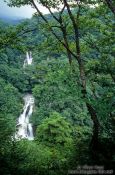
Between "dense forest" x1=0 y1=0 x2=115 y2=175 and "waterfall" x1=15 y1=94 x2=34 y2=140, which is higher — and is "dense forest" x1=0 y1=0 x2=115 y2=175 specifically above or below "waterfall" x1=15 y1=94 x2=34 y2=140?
below

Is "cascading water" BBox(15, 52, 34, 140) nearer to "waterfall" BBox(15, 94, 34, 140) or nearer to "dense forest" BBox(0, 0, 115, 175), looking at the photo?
"waterfall" BBox(15, 94, 34, 140)

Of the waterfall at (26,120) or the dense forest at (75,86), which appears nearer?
the dense forest at (75,86)

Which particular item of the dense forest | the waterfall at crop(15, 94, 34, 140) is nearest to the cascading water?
the waterfall at crop(15, 94, 34, 140)

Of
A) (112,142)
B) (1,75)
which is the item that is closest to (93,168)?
(112,142)

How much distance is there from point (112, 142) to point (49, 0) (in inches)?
212

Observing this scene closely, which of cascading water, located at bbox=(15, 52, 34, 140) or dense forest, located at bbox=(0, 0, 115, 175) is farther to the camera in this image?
cascading water, located at bbox=(15, 52, 34, 140)

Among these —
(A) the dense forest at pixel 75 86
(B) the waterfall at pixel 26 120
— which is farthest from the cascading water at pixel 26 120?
(A) the dense forest at pixel 75 86

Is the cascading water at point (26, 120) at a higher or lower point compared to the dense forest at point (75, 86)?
higher

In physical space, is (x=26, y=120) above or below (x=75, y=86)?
above

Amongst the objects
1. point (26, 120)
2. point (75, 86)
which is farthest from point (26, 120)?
point (75, 86)

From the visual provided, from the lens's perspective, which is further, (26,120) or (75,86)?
(26,120)

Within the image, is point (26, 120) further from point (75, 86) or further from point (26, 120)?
point (75, 86)

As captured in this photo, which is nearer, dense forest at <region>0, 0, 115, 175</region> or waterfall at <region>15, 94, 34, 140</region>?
dense forest at <region>0, 0, 115, 175</region>

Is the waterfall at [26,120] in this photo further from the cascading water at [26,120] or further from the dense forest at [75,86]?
the dense forest at [75,86]
